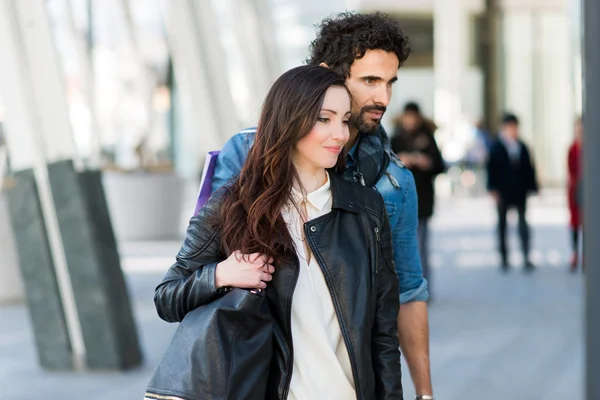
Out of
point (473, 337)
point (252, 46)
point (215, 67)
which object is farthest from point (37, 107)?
point (252, 46)

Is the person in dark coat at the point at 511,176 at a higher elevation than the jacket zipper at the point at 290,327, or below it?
below

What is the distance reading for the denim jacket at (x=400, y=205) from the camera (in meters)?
2.98

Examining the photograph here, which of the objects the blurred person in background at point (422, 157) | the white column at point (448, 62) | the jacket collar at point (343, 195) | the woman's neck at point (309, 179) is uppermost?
the woman's neck at point (309, 179)

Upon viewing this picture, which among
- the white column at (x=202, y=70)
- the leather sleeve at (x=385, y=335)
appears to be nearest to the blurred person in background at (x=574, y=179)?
the white column at (x=202, y=70)

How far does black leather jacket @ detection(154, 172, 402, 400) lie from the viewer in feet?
8.55

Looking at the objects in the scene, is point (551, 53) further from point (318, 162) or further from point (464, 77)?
point (318, 162)

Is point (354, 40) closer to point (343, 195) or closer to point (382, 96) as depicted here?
point (382, 96)

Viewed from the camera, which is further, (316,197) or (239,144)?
(239,144)

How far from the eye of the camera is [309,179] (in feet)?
9.06

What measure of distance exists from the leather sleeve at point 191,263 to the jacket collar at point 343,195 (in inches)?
10.4

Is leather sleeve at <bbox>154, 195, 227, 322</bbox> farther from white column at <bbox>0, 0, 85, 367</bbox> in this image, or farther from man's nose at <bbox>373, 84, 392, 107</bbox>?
white column at <bbox>0, 0, 85, 367</bbox>

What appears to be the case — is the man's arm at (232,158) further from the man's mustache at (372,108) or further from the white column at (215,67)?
the white column at (215,67)

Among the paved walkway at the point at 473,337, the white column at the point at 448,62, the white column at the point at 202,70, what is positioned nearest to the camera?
the paved walkway at the point at 473,337

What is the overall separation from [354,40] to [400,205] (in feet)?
1.46
